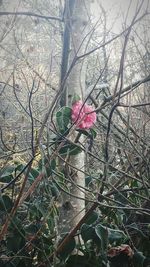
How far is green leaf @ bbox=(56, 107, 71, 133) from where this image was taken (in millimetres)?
1883

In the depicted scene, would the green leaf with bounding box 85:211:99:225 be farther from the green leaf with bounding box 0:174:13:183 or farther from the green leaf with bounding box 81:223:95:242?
the green leaf with bounding box 0:174:13:183

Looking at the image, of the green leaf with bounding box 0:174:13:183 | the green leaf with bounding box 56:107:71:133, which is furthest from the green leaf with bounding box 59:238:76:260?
the green leaf with bounding box 56:107:71:133

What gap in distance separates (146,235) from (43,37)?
6.49 metres

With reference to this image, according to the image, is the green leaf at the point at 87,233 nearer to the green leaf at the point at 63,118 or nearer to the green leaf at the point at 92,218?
the green leaf at the point at 92,218

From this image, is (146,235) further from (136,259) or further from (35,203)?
(35,203)

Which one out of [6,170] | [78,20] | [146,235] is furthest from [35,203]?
[78,20]

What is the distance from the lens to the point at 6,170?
6.05 ft

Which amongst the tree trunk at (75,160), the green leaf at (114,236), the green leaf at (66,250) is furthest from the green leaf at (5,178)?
the green leaf at (114,236)

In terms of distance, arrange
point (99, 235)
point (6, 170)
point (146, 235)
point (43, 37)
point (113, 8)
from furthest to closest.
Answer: point (43, 37), point (113, 8), point (146, 235), point (6, 170), point (99, 235)

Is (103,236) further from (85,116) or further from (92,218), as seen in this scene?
(85,116)

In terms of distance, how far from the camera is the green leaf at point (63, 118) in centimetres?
188

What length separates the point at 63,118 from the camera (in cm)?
189

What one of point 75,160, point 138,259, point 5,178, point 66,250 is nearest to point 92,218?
point 66,250

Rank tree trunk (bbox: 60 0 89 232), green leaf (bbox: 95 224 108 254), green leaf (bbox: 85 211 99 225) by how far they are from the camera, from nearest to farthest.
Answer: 1. green leaf (bbox: 95 224 108 254)
2. green leaf (bbox: 85 211 99 225)
3. tree trunk (bbox: 60 0 89 232)
